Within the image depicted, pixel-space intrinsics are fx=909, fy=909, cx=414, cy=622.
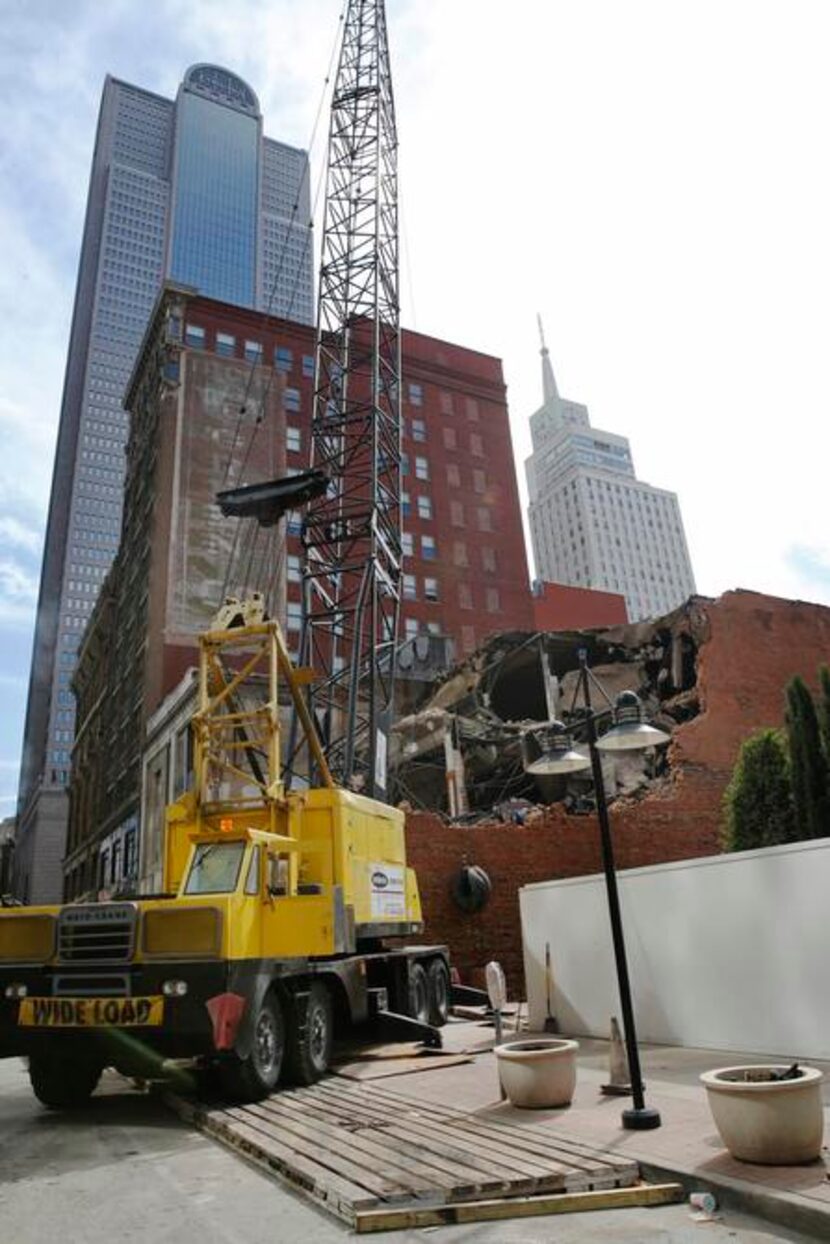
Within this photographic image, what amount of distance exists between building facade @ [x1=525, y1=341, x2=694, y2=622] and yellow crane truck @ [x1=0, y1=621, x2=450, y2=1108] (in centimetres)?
12782

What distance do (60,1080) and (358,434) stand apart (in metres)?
19.2

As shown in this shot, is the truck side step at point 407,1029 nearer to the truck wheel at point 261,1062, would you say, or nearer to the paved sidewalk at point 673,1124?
the paved sidewalk at point 673,1124

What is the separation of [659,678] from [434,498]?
117ft

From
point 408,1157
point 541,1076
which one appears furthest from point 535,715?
point 408,1157

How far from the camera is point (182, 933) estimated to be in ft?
30.3

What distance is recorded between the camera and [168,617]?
43.2 m

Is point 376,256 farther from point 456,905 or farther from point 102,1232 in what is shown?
point 102,1232

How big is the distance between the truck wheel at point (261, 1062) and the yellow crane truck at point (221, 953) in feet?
0.06

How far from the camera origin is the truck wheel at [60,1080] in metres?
9.95

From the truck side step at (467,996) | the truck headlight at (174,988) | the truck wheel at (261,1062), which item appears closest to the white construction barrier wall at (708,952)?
the truck side step at (467,996)

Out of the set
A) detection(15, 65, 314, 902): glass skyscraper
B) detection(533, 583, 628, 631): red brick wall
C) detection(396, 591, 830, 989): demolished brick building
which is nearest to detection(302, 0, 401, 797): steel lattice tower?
detection(396, 591, 830, 989): demolished brick building

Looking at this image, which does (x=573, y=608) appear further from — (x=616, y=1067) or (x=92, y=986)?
(x=92, y=986)

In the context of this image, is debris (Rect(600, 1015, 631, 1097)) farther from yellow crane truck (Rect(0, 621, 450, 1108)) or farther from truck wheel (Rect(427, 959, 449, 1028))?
truck wheel (Rect(427, 959, 449, 1028))

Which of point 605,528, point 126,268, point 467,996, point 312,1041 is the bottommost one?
point 312,1041
